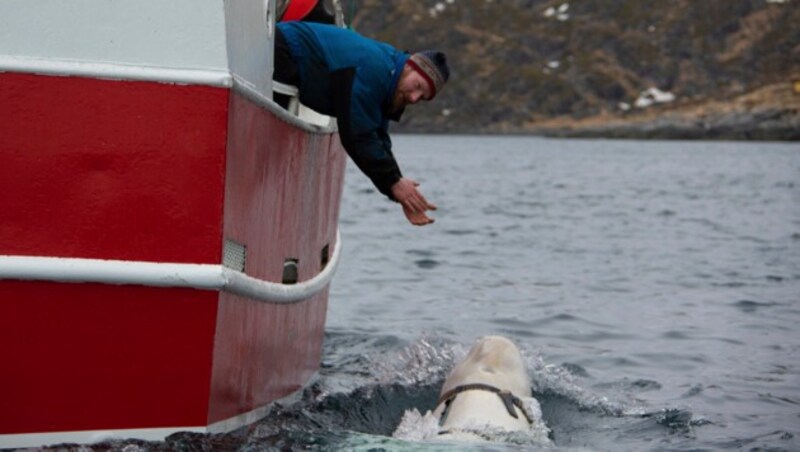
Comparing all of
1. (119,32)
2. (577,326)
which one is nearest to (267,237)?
(119,32)

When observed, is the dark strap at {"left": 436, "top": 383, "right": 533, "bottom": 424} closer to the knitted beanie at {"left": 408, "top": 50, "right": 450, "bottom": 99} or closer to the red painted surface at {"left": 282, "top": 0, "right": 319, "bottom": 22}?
the knitted beanie at {"left": 408, "top": 50, "right": 450, "bottom": 99}

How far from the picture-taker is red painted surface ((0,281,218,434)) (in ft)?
16.5

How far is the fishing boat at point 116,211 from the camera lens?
4.95 m

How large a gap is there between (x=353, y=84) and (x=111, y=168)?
1.53 meters

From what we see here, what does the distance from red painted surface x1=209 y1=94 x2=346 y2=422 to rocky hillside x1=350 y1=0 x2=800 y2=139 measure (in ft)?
401

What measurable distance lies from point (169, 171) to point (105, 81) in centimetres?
39

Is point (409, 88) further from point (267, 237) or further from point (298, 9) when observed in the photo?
point (298, 9)

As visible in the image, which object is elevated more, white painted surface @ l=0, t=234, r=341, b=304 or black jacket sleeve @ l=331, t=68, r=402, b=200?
black jacket sleeve @ l=331, t=68, r=402, b=200

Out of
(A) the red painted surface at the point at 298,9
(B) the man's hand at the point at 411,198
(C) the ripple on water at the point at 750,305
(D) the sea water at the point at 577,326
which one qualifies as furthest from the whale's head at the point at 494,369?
(C) the ripple on water at the point at 750,305

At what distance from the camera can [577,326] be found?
42.1 ft

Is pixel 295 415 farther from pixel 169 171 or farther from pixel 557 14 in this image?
pixel 557 14

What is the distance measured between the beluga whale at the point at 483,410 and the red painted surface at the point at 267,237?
0.77 meters

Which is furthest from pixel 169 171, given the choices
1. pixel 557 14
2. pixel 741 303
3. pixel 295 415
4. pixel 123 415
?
pixel 557 14

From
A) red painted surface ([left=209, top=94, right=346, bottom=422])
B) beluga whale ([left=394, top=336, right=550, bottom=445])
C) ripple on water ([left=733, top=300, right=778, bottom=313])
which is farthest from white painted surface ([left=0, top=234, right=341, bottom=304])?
ripple on water ([left=733, top=300, right=778, bottom=313])
